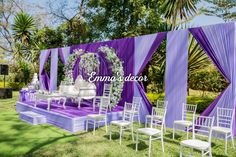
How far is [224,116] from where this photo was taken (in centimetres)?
531

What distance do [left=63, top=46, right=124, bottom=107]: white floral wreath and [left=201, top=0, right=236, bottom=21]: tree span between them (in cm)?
1033

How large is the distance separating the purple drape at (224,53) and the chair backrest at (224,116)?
13cm

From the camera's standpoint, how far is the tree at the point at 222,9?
1534cm

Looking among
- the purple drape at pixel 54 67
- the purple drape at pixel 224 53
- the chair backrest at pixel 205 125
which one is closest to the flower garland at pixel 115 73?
the chair backrest at pixel 205 125

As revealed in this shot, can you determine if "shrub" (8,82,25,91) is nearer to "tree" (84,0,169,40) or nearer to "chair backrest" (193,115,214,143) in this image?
"tree" (84,0,169,40)

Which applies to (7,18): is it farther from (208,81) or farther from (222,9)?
(208,81)

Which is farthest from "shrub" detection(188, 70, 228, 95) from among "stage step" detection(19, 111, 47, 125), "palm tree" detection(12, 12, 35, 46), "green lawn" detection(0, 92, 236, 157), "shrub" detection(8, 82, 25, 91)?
"shrub" detection(8, 82, 25, 91)

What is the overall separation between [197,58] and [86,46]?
4.51 m

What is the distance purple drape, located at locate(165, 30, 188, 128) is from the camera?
647cm

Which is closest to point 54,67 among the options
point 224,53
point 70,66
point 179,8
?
point 70,66

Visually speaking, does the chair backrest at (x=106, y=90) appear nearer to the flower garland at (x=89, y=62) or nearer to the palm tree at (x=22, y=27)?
the flower garland at (x=89, y=62)

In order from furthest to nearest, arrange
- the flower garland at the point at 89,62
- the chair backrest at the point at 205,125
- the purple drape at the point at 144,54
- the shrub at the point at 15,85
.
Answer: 1. the shrub at the point at 15,85
2. the flower garland at the point at 89,62
3. the purple drape at the point at 144,54
4. the chair backrest at the point at 205,125

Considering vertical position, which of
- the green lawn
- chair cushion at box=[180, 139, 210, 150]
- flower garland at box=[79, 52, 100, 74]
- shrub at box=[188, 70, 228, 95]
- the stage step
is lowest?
the green lawn

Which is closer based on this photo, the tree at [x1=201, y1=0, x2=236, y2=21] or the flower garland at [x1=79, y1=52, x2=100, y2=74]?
the flower garland at [x1=79, y1=52, x2=100, y2=74]
